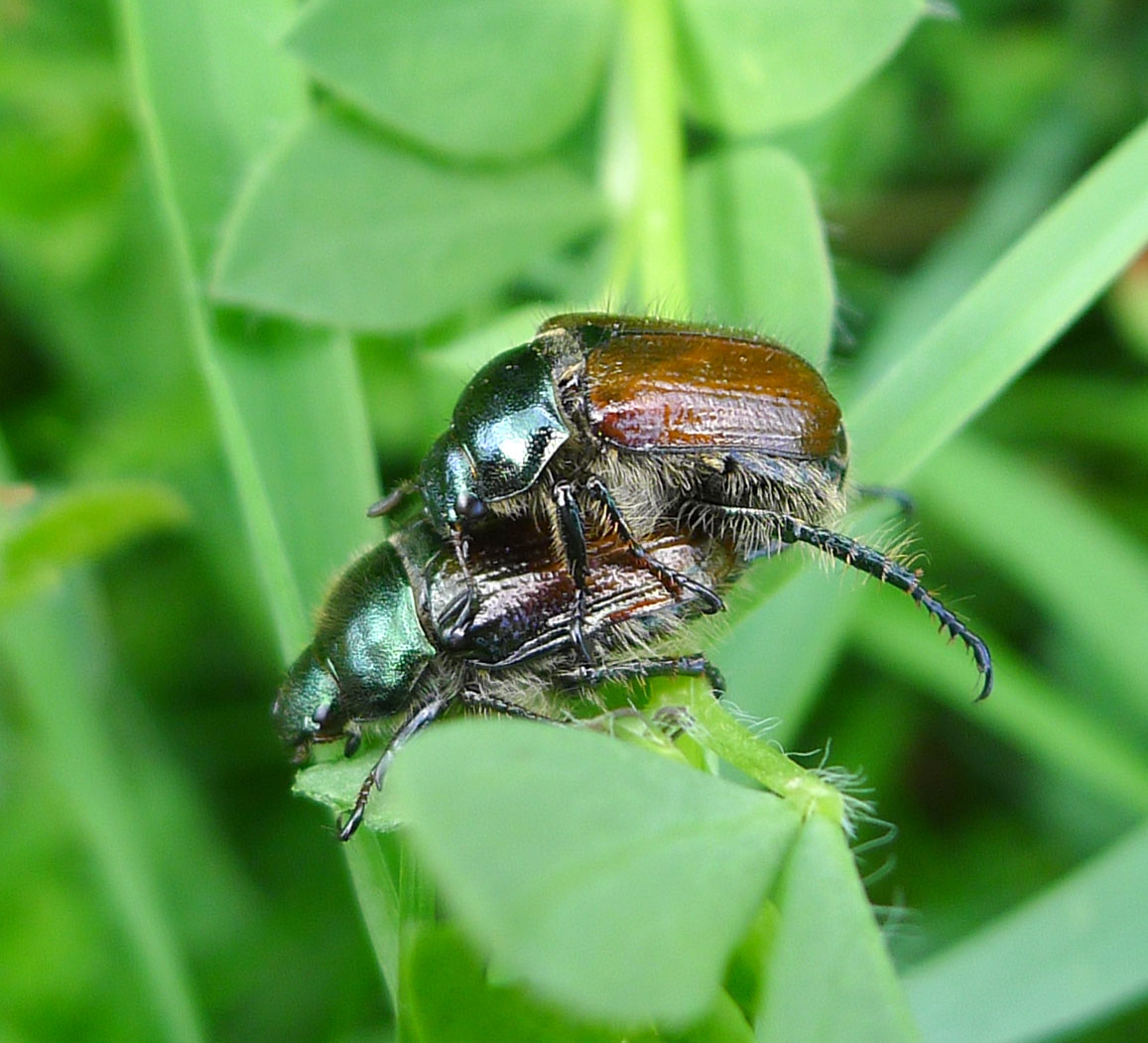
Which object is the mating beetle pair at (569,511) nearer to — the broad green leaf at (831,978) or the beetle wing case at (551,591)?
the beetle wing case at (551,591)

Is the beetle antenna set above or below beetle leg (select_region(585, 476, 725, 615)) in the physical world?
below

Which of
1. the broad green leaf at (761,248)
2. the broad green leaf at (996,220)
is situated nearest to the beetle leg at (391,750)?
the broad green leaf at (761,248)

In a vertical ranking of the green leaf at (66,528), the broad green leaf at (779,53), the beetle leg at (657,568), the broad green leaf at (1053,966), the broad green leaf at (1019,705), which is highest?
the broad green leaf at (779,53)

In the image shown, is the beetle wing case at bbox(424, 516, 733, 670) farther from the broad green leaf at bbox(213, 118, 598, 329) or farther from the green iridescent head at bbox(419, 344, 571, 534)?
the broad green leaf at bbox(213, 118, 598, 329)

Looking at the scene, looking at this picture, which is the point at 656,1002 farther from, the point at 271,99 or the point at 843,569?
the point at 271,99

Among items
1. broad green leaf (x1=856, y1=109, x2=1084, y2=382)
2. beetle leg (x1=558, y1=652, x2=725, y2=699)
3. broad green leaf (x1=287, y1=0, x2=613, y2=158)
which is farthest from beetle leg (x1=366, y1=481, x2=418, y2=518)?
broad green leaf (x1=856, y1=109, x2=1084, y2=382)

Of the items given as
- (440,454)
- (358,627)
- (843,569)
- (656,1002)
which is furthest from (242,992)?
(656,1002)

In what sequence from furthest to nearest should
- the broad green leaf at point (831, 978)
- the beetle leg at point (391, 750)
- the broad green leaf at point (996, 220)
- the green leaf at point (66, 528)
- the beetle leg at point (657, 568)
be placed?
the broad green leaf at point (996, 220)
the green leaf at point (66, 528)
the beetle leg at point (657, 568)
the beetle leg at point (391, 750)
the broad green leaf at point (831, 978)
